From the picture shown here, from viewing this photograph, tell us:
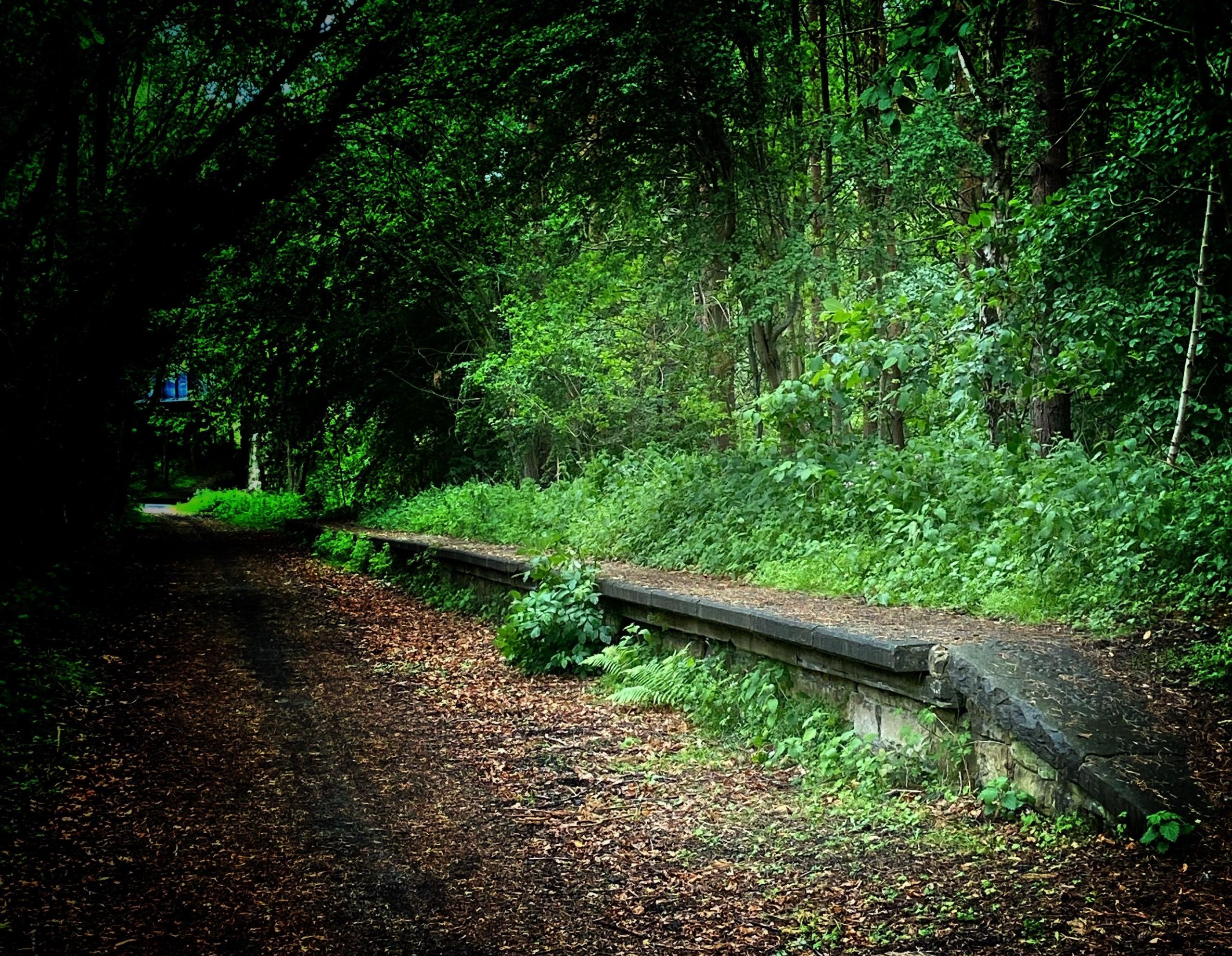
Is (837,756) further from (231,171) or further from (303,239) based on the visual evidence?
(303,239)

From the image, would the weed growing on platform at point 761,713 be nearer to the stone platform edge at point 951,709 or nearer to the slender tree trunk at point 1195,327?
the stone platform edge at point 951,709

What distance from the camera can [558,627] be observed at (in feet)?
28.1

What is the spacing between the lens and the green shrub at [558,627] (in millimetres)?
8453

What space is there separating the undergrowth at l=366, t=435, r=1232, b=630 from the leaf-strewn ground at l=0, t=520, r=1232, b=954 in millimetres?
1955

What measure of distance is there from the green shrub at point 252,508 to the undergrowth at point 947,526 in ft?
54.4

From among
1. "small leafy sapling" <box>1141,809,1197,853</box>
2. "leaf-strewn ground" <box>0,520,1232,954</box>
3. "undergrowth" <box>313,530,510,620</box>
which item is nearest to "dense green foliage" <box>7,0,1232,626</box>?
"undergrowth" <box>313,530,510,620</box>

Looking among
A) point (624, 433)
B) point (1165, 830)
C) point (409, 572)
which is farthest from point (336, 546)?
point (1165, 830)

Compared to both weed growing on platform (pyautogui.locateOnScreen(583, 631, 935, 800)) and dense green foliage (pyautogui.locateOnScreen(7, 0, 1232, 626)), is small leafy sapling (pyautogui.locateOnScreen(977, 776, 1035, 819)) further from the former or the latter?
Answer: dense green foliage (pyautogui.locateOnScreen(7, 0, 1232, 626))

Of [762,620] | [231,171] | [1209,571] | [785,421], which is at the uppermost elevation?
[231,171]

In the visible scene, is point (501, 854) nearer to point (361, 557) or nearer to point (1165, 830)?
point (1165, 830)

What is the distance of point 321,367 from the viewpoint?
68.5 feet

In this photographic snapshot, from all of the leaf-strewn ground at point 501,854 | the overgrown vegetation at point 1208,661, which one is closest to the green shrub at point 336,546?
the leaf-strewn ground at point 501,854

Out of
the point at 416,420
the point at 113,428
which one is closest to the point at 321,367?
the point at 416,420

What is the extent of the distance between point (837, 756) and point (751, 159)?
902cm
